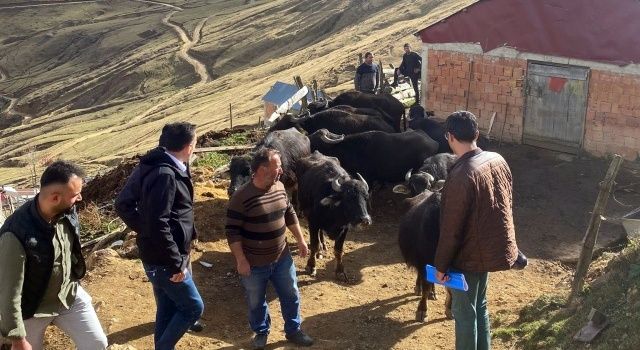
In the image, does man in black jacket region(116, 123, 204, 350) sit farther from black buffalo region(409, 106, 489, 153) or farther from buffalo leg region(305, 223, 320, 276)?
black buffalo region(409, 106, 489, 153)

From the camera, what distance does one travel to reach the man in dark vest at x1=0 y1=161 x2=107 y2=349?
182 inches

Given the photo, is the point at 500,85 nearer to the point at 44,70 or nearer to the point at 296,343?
the point at 296,343

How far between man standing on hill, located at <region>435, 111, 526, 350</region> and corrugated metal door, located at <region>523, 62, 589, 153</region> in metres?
10.6

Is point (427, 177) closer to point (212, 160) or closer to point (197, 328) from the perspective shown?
point (197, 328)

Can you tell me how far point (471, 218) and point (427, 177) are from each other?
578 cm

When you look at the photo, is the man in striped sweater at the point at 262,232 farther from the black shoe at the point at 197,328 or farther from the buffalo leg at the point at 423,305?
the buffalo leg at the point at 423,305

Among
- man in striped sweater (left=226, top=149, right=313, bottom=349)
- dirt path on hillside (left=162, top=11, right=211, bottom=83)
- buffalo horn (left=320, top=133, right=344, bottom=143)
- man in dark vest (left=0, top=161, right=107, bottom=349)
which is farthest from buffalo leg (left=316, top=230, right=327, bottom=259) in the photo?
dirt path on hillside (left=162, top=11, right=211, bottom=83)

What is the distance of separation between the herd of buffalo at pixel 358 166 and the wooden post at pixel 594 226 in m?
1.47

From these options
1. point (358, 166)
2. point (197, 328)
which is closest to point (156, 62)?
point (358, 166)

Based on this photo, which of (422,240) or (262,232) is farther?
(422,240)

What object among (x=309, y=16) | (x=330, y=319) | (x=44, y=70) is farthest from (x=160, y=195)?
(x=44, y=70)

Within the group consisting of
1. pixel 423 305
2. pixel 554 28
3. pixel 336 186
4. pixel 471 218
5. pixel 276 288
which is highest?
pixel 471 218

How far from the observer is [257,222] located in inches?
251

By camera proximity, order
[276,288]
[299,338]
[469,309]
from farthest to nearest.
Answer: [299,338]
[276,288]
[469,309]
